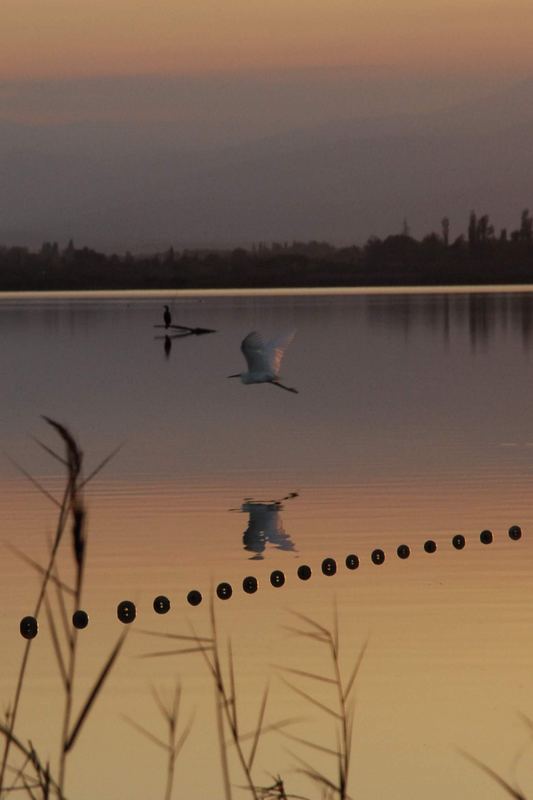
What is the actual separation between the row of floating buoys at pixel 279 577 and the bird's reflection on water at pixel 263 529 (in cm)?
129

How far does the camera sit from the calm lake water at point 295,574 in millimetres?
13391

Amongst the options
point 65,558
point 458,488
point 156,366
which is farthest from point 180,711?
point 156,366

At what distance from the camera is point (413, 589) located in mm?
20297

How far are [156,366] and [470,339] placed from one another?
2607 cm

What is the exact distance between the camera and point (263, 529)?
24.9m

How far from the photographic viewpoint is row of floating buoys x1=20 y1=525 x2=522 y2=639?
60.2 feet

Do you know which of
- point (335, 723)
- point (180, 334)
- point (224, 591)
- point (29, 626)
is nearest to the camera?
point (29, 626)

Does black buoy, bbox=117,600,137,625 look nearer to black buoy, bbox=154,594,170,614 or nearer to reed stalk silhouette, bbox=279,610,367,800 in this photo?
black buoy, bbox=154,594,170,614

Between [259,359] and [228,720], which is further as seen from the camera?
[259,359]

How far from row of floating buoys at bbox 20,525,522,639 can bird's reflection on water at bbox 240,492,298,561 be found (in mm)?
1295

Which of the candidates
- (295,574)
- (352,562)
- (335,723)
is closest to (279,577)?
(295,574)

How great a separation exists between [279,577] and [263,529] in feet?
13.3

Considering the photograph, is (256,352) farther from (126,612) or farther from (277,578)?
(126,612)

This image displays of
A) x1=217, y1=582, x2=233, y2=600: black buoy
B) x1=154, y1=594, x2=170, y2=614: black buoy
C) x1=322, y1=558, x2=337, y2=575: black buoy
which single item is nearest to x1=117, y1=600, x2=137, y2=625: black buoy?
x1=154, y1=594, x2=170, y2=614: black buoy
